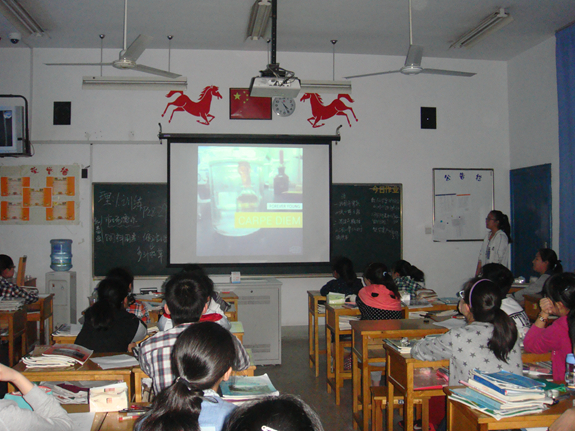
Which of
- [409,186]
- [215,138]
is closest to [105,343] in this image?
[215,138]

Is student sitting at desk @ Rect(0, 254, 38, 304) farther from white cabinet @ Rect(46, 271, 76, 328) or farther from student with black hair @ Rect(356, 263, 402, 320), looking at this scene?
student with black hair @ Rect(356, 263, 402, 320)

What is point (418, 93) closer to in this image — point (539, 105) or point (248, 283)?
point (539, 105)

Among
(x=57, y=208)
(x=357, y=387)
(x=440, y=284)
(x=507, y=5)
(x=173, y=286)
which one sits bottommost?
(x=357, y=387)

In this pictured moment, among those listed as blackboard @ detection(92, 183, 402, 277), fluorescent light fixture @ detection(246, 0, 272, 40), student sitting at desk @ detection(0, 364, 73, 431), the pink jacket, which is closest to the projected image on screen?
blackboard @ detection(92, 183, 402, 277)

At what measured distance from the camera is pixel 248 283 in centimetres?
504

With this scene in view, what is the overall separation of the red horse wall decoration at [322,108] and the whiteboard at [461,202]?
1.48m

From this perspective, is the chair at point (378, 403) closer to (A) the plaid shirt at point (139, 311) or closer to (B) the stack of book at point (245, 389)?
(B) the stack of book at point (245, 389)

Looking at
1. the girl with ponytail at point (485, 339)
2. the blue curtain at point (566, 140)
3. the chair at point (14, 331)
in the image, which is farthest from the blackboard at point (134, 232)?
the girl with ponytail at point (485, 339)

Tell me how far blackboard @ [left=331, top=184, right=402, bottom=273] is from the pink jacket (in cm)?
325

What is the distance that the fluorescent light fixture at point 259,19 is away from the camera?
4.20 metres

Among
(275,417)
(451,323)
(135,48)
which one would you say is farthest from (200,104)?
(275,417)

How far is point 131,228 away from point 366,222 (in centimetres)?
294

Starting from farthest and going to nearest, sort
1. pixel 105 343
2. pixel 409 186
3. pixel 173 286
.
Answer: pixel 409 186, pixel 105 343, pixel 173 286

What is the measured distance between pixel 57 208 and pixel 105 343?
3.26 meters
